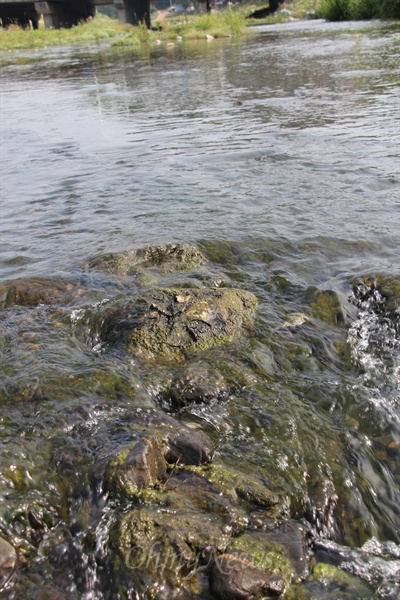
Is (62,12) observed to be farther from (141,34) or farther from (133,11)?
(141,34)

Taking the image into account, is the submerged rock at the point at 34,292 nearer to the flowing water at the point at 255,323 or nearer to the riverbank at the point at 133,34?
the flowing water at the point at 255,323

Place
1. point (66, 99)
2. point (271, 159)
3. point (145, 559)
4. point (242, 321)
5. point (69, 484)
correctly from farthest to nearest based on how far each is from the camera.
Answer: point (66, 99)
point (271, 159)
point (242, 321)
point (69, 484)
point (145, 559)

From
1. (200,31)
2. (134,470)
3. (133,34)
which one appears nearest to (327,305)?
(134,470)

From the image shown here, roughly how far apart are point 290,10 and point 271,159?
62.2m

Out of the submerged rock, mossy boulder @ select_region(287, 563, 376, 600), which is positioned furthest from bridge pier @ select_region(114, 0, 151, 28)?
mossy boulder @ select_region(287, 563, 376, 600)

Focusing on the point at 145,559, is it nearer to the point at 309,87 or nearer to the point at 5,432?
the point at 5,432

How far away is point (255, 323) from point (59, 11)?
63121 mm

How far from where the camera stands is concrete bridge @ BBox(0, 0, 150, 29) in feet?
174

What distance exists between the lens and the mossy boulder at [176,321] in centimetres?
387

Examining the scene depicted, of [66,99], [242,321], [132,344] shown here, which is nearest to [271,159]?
[242,321]

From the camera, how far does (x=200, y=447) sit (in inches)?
114

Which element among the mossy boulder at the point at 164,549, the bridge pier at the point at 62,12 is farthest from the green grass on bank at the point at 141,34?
the mossy boulder at the point at 164,549

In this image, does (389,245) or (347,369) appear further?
(389,245)

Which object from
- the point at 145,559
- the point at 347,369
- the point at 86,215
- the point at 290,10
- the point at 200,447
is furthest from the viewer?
the point at 290,10
